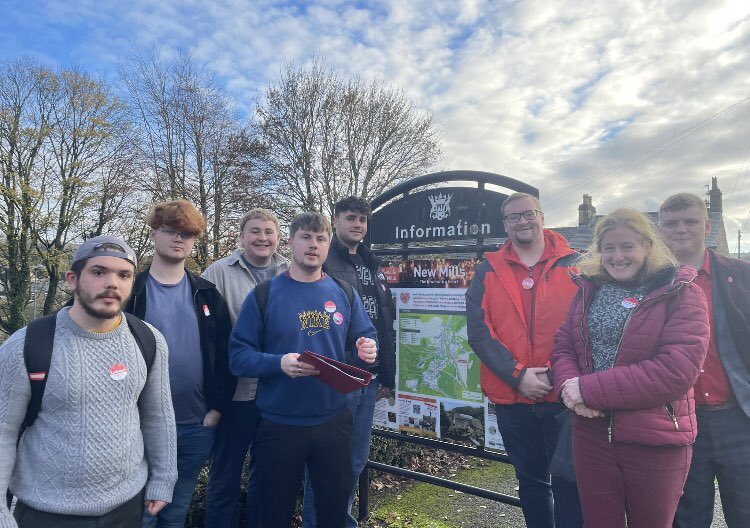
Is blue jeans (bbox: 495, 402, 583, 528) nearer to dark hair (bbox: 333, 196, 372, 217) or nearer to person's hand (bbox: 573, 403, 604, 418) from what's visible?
person's hand (bbox: 573, 403, 604, 418)

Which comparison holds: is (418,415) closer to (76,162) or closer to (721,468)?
(721,468)

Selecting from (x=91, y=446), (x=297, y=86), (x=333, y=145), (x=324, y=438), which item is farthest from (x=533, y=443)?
(x=297, y=86)

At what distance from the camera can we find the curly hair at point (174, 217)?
2.80 meters

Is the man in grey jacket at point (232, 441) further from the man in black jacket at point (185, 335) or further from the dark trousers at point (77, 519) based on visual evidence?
the dark trousers at point (77, 519)

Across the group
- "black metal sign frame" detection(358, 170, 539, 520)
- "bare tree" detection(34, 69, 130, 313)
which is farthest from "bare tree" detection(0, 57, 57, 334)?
"black metal sign frame" detection(358, 170, 539, 520)

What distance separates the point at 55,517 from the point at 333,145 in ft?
62.6

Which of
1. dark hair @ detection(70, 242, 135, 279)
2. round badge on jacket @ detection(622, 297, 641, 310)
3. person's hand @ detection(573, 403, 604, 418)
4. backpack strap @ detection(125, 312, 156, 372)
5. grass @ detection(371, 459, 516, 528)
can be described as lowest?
grass @ detection(371, 459, 516, 528)

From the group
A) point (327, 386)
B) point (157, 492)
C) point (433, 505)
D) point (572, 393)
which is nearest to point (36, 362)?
point (157, 492)

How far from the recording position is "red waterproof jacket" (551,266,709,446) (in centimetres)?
203

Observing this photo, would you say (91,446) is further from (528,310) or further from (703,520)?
(703,520)

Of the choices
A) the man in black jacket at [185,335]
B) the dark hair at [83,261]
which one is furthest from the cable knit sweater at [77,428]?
the man in black jacket at [185,335]

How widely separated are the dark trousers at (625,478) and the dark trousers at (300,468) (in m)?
1.26

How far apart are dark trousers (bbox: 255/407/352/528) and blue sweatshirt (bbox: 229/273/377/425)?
65 millimetres

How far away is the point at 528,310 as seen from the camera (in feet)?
9.68
